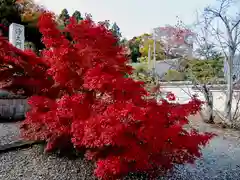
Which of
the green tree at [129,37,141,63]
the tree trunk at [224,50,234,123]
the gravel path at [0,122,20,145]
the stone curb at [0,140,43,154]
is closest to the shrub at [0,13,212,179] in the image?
the stone curb at [0,140,43,154]

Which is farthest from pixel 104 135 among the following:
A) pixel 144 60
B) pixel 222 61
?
pixel 144 60

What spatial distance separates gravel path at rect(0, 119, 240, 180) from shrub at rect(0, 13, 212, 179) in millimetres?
236

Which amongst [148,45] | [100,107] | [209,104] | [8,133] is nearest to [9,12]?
[148,45]

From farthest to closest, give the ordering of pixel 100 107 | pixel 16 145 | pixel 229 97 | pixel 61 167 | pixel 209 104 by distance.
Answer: pixel 209 104 < pixel 229 97 < pixel 16 145 < pixel 61 167 < pixel 100 107

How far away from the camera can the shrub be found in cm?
228

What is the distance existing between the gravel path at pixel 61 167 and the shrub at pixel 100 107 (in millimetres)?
236

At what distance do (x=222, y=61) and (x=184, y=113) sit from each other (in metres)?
10.4

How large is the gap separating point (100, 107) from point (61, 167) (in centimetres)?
103

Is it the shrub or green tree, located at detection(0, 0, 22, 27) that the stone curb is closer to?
the shrub

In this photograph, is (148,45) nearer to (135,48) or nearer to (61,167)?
(135,48)

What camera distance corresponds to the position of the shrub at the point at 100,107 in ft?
7.49

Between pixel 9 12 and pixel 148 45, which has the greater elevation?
pixel 9 12

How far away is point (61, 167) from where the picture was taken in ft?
9.89

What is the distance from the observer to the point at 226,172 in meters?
3.83
